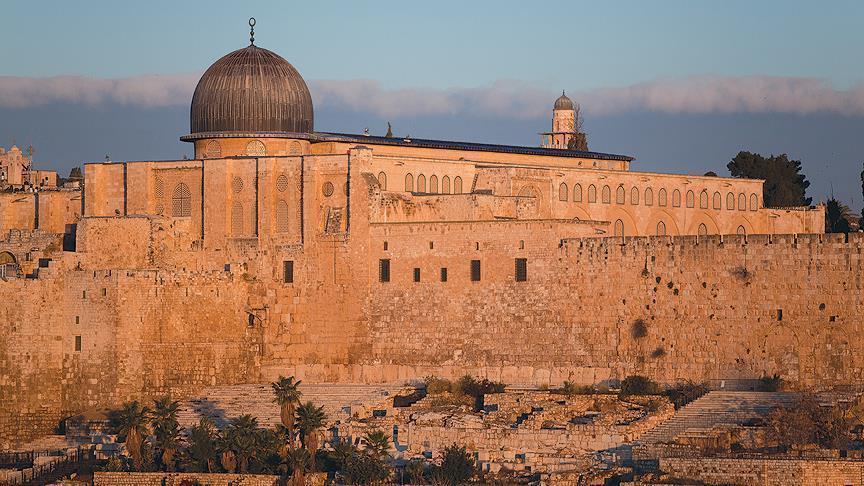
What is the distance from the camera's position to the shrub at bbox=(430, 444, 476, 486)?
171 feet

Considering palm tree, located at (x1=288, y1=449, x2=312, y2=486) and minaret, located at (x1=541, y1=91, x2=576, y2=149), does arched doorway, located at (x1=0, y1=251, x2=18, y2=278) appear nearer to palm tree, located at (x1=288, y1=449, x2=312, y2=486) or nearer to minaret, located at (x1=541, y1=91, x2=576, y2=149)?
palm tree, located at (x1=288, y1=449, x2=312, y2=486)

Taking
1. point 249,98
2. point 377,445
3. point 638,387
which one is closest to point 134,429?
point 377,445

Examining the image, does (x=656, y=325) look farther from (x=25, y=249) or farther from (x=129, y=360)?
(x=25, y=249)

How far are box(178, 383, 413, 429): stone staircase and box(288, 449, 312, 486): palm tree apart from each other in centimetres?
549

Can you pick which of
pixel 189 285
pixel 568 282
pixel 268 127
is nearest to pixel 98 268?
pixel 189 285

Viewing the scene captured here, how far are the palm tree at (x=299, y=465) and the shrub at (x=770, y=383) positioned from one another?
465 inches

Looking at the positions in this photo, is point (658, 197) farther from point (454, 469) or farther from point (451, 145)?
point (454, 469)

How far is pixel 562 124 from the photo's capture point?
9938 centimetres

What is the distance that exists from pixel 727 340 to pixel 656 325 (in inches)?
82.4

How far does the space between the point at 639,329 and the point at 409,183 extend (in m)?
10.9

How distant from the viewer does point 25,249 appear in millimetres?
67562

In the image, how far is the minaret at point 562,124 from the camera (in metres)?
96.6

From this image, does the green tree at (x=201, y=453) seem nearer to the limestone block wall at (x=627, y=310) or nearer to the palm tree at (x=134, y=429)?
the palm tree at (x=134, y=429)

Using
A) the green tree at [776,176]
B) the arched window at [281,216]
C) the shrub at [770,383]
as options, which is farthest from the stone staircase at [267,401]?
the green tree at [776,176]
